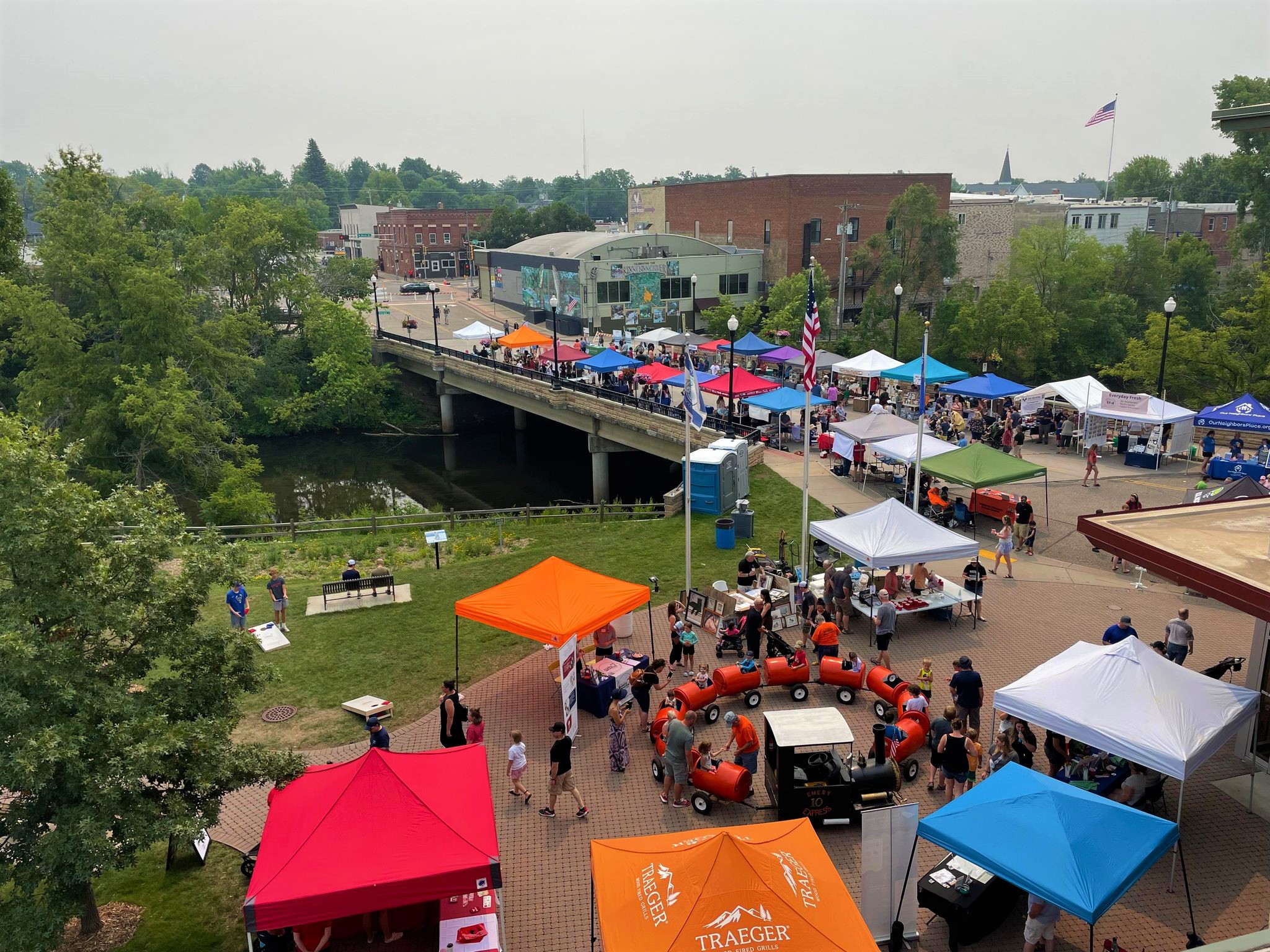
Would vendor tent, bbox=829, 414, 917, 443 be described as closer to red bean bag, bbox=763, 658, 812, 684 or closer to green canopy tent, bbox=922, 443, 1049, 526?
green canopy tent, bbox=922, 443, 1049, 526

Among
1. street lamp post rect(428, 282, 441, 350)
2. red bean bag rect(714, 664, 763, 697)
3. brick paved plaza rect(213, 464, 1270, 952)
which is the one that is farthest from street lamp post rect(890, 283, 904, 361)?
red bean bag rect(714, 664, 763, 697)

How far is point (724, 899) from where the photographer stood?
7723mm

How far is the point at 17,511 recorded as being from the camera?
8.84 metres

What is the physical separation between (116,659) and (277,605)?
9.28 meters

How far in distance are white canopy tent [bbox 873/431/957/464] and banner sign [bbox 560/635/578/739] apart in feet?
43.2

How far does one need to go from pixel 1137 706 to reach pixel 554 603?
8589 mm

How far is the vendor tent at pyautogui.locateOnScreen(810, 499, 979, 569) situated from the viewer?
17.5 meters

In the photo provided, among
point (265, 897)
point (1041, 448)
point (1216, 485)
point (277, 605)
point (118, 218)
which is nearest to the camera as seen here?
point (265, 897)

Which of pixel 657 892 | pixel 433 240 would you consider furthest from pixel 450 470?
pixel 433 240

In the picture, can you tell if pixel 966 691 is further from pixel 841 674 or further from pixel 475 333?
pixel 475 333

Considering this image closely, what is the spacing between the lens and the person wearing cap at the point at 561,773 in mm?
11891

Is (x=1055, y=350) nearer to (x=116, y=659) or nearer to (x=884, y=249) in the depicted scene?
(x=884, y=249)

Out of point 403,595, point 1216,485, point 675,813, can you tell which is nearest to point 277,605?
point 403,595

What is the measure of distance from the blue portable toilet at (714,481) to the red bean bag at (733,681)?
10777mm
